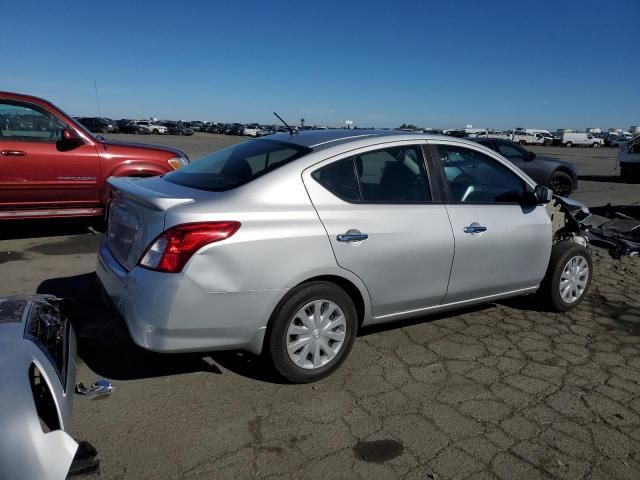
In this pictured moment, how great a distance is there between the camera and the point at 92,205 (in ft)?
21.9

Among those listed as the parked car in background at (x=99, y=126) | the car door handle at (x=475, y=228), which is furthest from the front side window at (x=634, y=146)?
the parked car in background at (x=99, y=126)

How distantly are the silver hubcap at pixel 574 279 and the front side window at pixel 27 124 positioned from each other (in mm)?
5995

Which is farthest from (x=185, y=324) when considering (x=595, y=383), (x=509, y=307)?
(x=509, y=307)

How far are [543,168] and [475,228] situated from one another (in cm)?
942

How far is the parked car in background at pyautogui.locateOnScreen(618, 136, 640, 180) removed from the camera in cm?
1642

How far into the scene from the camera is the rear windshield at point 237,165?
3256 millimetres

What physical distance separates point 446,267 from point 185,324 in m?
1.87

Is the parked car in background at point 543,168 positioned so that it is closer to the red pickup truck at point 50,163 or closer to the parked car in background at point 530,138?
the red pickup truck at point 50,163

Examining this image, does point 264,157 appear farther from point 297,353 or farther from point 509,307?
point 509,307

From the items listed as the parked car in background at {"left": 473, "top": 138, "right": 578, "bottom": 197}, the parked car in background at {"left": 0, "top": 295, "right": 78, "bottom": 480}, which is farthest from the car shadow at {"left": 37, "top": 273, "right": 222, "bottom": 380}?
the parked car in background at {"left": 473, "top": 138, "right": 578, "bottom": 197}

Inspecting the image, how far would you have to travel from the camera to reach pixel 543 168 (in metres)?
12.1

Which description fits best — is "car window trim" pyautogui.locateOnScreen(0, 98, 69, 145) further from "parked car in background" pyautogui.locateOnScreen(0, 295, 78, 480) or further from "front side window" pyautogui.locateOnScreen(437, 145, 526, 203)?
"front side window" pyautogui.locateOnScreen(437, 145, 526, 203)

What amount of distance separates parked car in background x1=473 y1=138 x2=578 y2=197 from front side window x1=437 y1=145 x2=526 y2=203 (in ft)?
27.2

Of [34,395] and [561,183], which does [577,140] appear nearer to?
[561,183]
